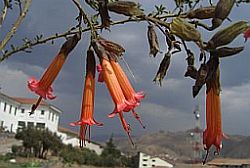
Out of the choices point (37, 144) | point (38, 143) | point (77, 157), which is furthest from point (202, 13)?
point (38, 143)

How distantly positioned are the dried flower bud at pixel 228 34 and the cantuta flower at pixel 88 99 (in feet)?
1.88

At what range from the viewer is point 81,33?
186 centimetres

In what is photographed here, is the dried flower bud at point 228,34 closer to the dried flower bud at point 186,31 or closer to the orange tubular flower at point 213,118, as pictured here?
the dried flower bud at point 186,31

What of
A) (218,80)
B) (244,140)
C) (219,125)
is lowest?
(219,125)

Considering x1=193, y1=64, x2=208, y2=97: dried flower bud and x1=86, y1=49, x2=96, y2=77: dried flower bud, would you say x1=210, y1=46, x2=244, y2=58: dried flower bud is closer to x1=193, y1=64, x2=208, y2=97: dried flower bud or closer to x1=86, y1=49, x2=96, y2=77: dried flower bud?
x1=193, y1=64, x2=208, y2=97: dried flower bud

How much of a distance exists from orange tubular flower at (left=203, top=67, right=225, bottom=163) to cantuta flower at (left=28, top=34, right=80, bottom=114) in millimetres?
617

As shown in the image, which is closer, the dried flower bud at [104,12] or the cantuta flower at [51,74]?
the dried flower bud at [104,12]

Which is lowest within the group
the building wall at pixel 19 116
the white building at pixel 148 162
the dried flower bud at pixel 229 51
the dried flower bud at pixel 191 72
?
the dried flower bud at pixel 191 72

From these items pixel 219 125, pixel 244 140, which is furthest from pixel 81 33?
pixel 244 140

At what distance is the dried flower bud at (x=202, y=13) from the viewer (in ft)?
5.25

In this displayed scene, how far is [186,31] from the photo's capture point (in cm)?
148

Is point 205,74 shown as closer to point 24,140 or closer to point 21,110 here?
point 24,140

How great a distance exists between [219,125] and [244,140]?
2763 inches

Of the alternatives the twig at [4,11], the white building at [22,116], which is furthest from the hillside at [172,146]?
the twig at [4,11]
